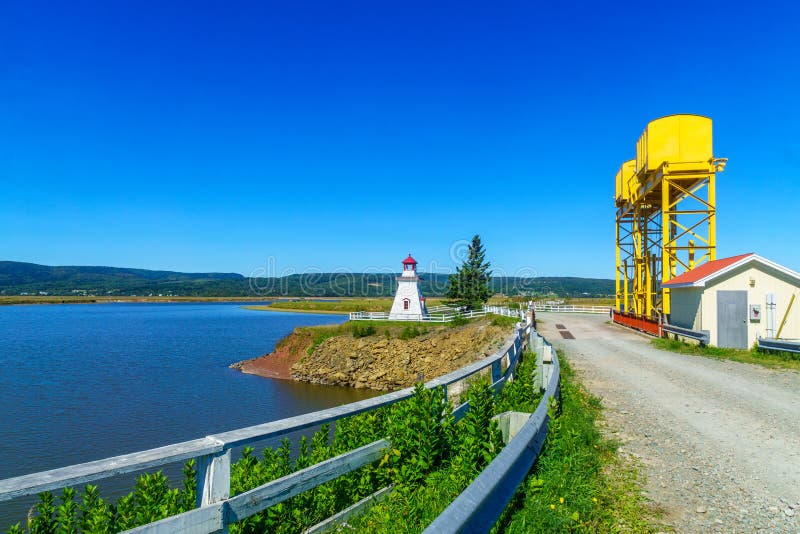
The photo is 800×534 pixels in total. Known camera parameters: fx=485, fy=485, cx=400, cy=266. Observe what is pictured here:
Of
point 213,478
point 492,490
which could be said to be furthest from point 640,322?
point 213,478

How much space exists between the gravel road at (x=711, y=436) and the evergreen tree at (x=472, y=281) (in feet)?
137

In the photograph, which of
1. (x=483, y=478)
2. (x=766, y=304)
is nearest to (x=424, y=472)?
(x=483, y=478)

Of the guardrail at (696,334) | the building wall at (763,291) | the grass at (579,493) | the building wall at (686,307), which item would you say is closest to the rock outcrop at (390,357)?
the building wall at (686,307)

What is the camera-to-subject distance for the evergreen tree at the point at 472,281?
5566 cm

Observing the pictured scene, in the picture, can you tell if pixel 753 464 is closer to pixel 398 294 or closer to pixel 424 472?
pixel 424 472

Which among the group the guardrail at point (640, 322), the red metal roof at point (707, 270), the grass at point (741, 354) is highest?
the red metal roof at point (707, 270)

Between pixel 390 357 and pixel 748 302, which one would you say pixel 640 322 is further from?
pixel 390 357

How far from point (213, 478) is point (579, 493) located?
304cm

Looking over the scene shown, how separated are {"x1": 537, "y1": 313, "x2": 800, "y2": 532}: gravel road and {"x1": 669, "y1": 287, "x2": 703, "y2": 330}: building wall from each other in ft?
20.0

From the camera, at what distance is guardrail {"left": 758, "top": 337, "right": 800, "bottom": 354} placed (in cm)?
1508

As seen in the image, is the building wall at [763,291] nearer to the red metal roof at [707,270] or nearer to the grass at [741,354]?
the red metal roof at [707,270]

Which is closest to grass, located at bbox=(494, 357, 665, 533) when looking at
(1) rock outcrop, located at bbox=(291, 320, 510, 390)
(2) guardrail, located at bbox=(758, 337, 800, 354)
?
(2) guardrail, located at bbox=(758, 337, 800, 354)

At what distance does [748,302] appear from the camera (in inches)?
709

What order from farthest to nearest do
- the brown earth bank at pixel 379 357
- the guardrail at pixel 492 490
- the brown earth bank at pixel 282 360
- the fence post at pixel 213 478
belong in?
1. the brown earth bank at pixel 282 360
2. the brown earth bank at pixel 379 357
3. the fence post at pixel 213 478
4. the guardrail at pixel 492 490
